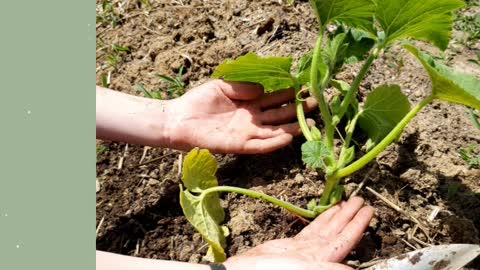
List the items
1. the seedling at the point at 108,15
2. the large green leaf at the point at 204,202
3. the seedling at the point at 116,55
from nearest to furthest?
the large green leaf at the point at 204,202 → the seedling at the point at 116,55 → the seedling at the point at 108,15

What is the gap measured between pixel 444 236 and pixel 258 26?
1.03 meters

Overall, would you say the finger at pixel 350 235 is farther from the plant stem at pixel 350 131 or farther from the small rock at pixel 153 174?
the small rock at pixel 153 174

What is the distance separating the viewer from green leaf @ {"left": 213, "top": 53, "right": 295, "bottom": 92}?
183cm

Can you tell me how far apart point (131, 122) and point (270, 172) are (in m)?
0.46

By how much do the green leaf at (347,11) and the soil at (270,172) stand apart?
0.90ft

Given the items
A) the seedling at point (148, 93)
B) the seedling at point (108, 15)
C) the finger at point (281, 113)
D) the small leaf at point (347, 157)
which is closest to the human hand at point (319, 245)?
the small leaf at point (347, 157)

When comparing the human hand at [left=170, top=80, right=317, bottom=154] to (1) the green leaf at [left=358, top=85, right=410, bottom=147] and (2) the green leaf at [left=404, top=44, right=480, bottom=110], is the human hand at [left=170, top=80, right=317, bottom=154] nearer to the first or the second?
(1) the green leaf at [left=358, top=85, right=410, bottom=147]

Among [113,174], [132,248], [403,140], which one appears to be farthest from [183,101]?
[403,140]

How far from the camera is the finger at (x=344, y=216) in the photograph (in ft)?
5.71

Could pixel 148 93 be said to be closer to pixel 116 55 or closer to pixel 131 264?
pixel 116 55

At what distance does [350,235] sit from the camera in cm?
171

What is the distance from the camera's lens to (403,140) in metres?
2.03

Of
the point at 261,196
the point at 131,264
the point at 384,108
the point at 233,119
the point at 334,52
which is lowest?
the point at 131,264

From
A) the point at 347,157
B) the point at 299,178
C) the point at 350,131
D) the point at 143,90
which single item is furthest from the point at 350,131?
the point at 143,90
